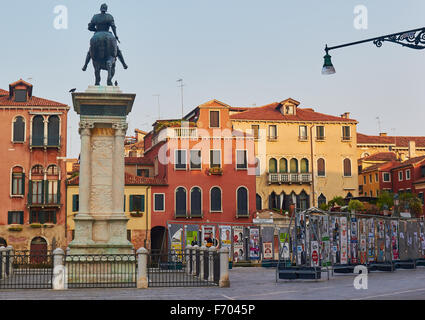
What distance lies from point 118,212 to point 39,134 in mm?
31303

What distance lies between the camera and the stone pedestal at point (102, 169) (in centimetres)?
2245

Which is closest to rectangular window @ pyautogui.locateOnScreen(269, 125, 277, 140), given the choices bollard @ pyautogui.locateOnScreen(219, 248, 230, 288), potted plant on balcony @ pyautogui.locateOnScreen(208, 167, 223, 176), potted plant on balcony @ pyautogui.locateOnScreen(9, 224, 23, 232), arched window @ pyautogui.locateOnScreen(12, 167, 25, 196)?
potted plant on balcony @ pyautogui.locateOnScreen(208, 167, 223, 176)

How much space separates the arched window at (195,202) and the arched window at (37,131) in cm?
1290

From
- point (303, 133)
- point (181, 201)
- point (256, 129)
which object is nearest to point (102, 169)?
point (181, 201)

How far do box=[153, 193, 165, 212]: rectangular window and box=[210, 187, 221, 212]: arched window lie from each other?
4162mm

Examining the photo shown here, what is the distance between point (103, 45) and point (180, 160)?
31920 millimetres

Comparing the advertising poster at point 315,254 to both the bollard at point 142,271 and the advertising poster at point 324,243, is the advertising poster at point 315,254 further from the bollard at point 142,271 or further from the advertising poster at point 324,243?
the bollard at point 142,271

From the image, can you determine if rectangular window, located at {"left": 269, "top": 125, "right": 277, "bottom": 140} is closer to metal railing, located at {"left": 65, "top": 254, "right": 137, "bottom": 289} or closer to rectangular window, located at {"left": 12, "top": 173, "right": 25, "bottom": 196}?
rectangular window, located at {"left": 12, "top": 173, "right": 25, "bottom": 196}

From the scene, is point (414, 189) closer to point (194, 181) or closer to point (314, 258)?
point (194, 181)

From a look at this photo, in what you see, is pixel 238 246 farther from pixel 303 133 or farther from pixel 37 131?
pixel 303 133

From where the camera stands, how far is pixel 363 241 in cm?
2783

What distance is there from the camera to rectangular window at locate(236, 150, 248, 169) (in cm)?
5709

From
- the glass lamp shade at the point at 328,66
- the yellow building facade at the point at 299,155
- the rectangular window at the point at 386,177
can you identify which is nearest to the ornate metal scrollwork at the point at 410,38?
the glass lamp shade at the point at 328,66

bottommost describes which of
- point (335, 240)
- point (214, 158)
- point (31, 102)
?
point (335, 240)
